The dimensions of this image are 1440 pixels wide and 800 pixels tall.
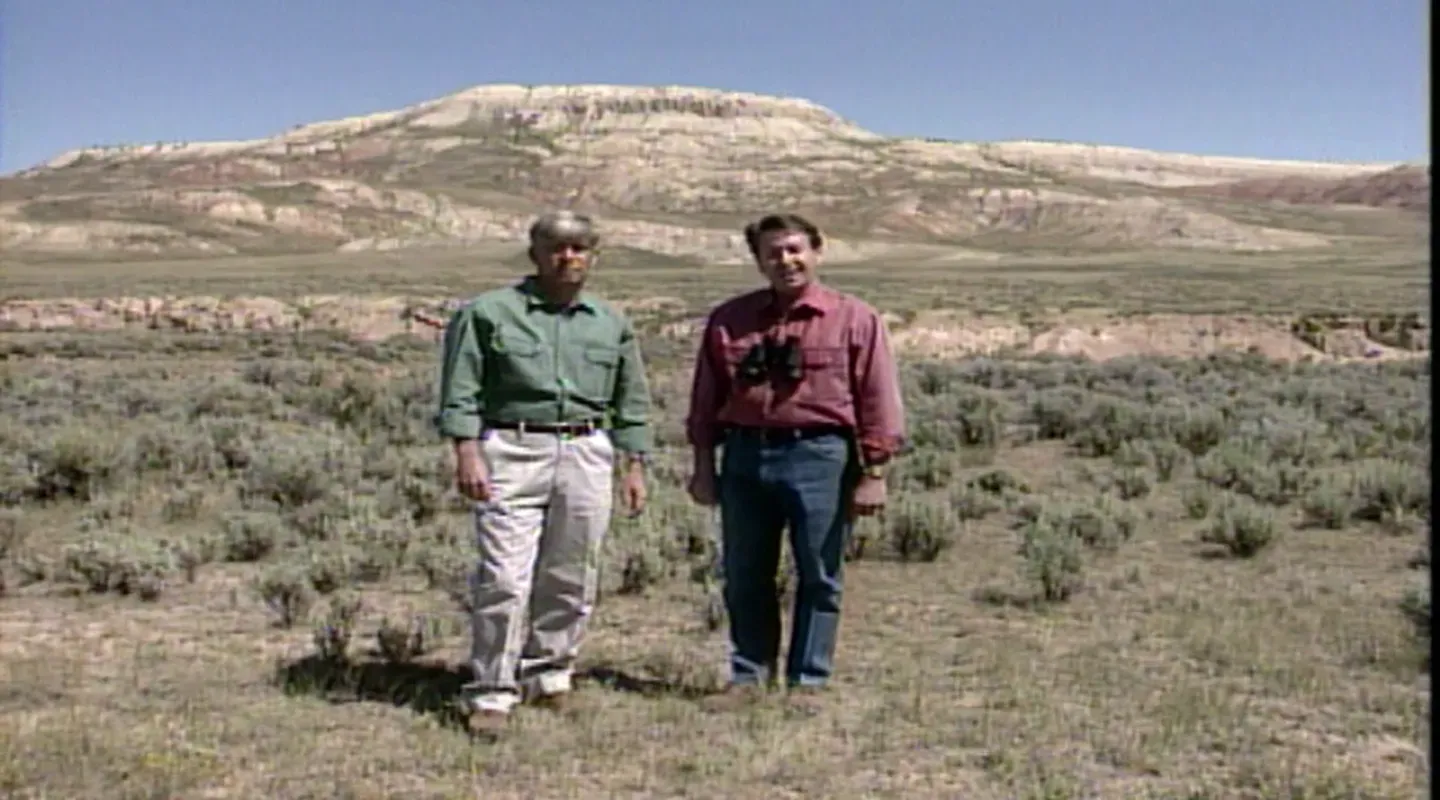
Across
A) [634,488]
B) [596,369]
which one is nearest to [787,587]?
[634,488]

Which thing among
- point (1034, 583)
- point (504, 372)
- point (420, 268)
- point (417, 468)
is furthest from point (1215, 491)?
point (420, 268)

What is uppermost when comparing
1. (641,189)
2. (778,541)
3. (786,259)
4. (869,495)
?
(641,189)

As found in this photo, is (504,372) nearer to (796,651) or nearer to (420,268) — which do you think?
(796,651)

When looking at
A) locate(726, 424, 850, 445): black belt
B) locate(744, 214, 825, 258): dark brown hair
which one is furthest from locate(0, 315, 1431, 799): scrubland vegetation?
locate(744, 214, 825, 258): dark brown hair

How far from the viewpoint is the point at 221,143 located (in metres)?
178

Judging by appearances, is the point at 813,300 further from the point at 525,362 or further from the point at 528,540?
the point at 528,540

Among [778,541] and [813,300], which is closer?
[813,300]

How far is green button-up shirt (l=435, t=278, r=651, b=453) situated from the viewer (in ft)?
16.2

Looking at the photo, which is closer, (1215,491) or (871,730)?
(871,730)

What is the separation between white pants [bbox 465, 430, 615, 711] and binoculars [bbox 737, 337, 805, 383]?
51 centimetres

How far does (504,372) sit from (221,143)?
183 meters

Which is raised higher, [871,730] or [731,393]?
[731,393]

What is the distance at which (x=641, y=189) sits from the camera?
124000 mm

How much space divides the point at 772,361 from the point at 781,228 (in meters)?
0.42
